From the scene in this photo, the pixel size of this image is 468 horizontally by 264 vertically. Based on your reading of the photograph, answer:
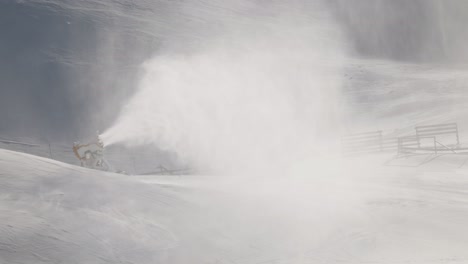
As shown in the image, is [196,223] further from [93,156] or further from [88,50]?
[88,50]

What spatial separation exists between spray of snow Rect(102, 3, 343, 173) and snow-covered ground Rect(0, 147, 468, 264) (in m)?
8.83

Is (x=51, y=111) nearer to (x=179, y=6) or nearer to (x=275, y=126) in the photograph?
(x=275, y=126)

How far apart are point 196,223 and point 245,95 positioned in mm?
36717

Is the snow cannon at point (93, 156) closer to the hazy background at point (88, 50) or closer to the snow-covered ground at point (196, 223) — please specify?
the snow-covered ground at point (196, 223)

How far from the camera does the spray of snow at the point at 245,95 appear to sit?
2989 cm

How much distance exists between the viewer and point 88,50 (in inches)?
2128

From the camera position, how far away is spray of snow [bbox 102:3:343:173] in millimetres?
29888

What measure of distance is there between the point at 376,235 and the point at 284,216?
1346 mm

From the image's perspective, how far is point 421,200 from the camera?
39.2ft

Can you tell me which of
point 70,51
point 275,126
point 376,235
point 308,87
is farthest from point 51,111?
point 376,235

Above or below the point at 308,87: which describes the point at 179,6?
above

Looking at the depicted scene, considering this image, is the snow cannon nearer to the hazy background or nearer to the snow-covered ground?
the snow-covered ground

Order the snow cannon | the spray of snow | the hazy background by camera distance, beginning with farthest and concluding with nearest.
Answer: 1. the hazy background
2. the spray of snow
3. the snow cannon

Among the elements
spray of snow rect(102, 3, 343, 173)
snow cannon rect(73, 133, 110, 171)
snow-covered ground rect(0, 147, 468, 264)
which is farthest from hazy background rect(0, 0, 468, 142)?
snow-covered ground rect(0, 147, 468, 264)
